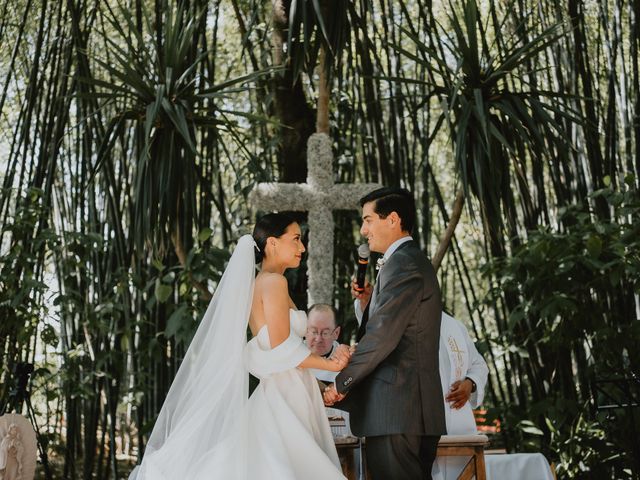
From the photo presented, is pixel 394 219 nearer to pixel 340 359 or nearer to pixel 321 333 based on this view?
pixel 340 359

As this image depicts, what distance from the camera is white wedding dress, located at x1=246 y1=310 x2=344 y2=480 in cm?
246

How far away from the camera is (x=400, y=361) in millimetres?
2453

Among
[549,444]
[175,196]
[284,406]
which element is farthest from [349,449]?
[549,444]

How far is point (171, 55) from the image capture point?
378 cm

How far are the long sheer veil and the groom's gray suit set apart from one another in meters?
0.35

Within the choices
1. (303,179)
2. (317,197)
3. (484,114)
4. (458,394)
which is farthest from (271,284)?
(303,179)

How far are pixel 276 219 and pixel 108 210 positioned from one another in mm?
2479

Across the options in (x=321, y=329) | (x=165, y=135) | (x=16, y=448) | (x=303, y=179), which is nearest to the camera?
(x=16, y=448)

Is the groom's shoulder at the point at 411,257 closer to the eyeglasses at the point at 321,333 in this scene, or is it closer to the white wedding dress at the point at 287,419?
the white wedding dress at the point at 287,419

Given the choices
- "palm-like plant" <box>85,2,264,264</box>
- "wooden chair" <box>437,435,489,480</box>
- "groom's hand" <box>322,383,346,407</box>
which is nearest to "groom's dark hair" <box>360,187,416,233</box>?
"groom's hand" <box>322,383,346,407</box>

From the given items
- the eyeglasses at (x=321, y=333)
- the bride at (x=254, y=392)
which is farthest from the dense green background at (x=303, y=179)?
the bride at (x=254, y=392)

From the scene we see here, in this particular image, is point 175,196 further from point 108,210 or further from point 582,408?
point 582,408

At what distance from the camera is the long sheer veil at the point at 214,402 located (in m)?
2.47

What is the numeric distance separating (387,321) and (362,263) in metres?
0.37
